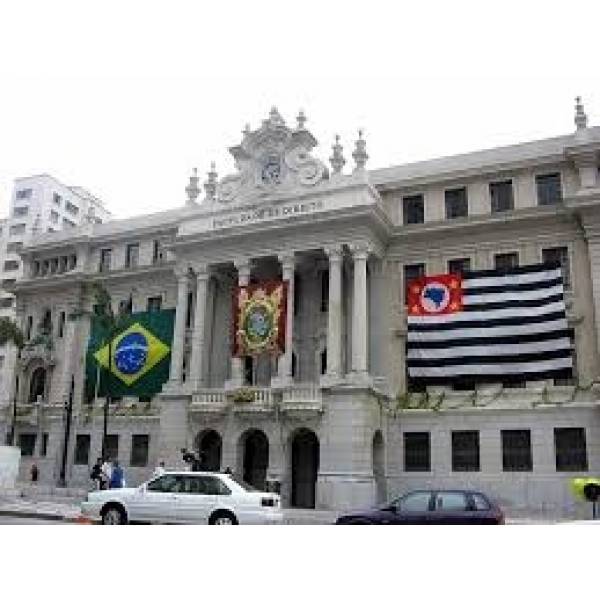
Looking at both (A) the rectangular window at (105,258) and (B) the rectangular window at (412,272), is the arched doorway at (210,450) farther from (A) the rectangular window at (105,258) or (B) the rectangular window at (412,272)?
(A) the rectangular window at (105,258)

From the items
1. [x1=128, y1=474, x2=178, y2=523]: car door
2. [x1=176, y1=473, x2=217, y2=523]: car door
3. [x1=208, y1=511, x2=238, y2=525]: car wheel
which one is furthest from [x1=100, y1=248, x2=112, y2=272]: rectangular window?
[x1=208, y1=511, x2=238, y2=525]: car wheel

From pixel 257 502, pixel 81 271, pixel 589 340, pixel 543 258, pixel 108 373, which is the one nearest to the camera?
pixel 257 502

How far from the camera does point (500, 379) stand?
32281 millimetres

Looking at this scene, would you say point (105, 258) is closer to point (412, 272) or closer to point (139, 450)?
point (139, 450)

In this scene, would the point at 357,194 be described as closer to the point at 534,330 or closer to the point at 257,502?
the point at 534,330

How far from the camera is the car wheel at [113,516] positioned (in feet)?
55.7

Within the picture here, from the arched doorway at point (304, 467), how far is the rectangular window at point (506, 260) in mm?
12997

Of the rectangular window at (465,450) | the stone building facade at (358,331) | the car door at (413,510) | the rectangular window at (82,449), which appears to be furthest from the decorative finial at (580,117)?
the rectangular window at (82,449)

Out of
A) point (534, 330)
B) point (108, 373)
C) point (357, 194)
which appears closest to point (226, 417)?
point (108, 373)

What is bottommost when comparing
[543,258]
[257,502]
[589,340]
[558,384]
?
[257,502]

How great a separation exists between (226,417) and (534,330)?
16082mm

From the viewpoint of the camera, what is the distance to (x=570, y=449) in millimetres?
30859

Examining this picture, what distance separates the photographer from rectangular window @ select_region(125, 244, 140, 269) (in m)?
47.4

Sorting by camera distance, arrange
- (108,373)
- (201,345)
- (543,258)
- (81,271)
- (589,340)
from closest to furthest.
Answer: (589,340), (543,258), (201,345), (108,373), (81,271)
